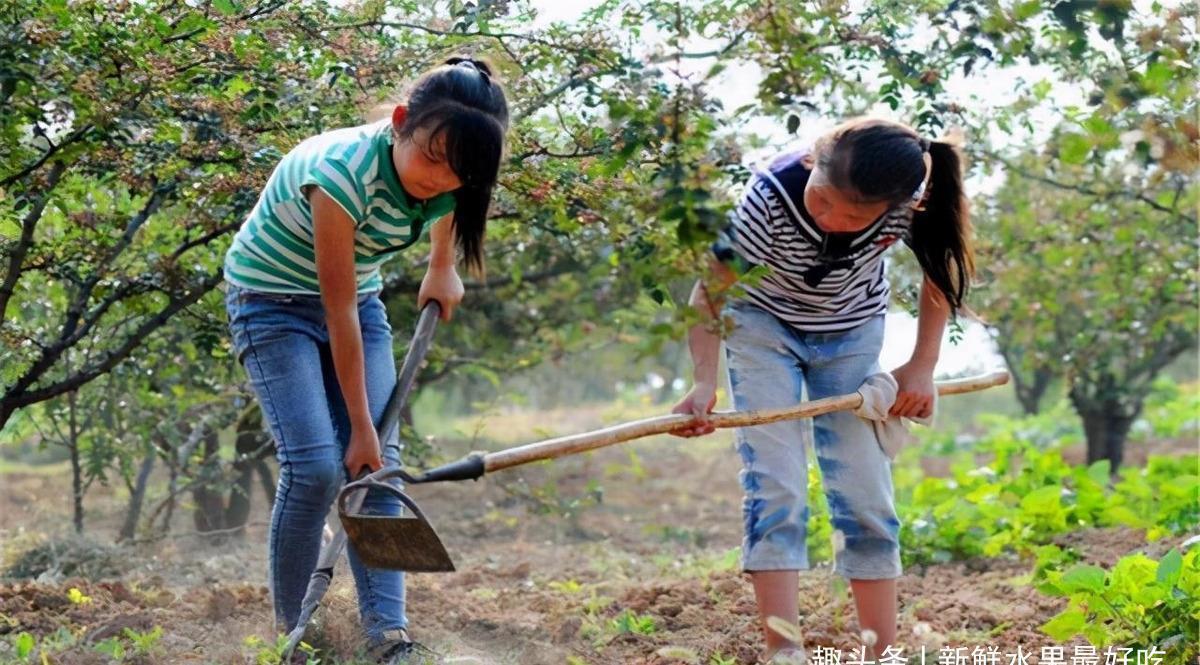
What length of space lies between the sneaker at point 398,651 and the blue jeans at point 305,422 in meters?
0.02

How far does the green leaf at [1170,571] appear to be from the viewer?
11.4ft

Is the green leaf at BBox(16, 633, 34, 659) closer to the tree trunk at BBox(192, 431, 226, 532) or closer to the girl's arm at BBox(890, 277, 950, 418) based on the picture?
the girl's arm at BBox(890, 277, 950, 418)

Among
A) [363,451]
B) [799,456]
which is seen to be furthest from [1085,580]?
[363,451]

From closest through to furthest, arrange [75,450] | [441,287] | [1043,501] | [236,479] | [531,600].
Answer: [441,287], [531,600], [1043,501], [75,450], [236,479]

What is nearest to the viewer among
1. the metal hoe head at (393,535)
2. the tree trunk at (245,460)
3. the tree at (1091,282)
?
the metal hoe head at (393,535)

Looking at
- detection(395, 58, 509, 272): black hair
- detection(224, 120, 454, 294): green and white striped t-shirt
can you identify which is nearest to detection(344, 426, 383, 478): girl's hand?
detection(224, 120, 454, 294): green and white striped t-shirt

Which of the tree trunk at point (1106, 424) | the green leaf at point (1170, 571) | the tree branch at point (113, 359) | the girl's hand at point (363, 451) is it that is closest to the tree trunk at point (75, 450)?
the tree branch at point (113, 359)

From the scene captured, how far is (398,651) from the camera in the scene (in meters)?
3.47

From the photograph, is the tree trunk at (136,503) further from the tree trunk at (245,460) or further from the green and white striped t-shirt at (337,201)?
the green and white striped t-shirt at (337,201)

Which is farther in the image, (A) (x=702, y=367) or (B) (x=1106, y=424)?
(B) (x=1106, y=424)

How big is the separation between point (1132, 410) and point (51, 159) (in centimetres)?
678

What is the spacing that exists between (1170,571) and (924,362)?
2.50 feet

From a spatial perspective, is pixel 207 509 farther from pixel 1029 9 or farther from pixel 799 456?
pixel 1029 9

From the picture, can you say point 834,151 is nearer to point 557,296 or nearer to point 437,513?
point 557,296
